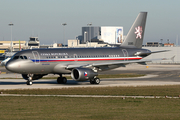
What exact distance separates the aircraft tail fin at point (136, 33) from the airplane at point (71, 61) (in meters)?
1.89

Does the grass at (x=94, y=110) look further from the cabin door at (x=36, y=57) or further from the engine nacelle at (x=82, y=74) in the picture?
the cabin door at (x=36, y=57)

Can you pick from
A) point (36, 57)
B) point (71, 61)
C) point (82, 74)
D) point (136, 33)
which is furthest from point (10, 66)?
point (136, 33)

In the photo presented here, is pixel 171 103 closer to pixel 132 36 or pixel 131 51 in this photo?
pixel 131 51

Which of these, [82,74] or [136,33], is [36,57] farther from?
[136,33]

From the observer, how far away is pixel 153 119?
17.5 meters

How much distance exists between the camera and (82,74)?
136ft

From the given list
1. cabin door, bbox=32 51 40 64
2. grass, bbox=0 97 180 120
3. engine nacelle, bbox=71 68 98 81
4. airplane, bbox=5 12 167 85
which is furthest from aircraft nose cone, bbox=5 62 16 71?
grass, bbox=0 97 180 120

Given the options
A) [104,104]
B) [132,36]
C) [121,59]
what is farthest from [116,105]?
[132,36]

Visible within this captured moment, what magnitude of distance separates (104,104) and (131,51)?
27.1 metres

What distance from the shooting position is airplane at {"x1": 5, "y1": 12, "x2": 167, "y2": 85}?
4188 centimetres

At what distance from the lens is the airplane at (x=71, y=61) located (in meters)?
41.9

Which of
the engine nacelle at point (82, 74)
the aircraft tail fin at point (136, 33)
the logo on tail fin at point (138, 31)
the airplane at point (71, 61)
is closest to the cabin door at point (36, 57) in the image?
the airplane at point (71, 61)

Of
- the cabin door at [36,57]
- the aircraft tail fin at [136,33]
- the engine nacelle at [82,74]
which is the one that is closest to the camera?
the engine nacelle at [82,74]

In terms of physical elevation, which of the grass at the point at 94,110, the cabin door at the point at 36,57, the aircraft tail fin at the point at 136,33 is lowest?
the grass at the point at 94,110
